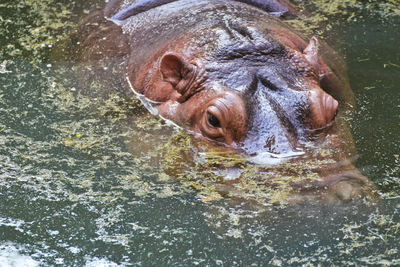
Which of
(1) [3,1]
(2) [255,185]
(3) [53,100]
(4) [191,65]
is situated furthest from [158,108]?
(1) [3,1]

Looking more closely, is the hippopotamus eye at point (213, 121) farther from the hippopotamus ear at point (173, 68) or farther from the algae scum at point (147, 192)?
the hippopotamus ear at point (173, 68)

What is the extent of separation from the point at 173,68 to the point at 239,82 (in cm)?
67

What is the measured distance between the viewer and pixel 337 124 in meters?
4.84

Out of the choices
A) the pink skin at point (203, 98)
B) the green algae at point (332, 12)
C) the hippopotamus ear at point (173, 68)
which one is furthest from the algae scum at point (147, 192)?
the green algae at point (332, 12)

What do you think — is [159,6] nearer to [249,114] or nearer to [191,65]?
[191,65]

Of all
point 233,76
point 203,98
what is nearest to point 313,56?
point 233,76

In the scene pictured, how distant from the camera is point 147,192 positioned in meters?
4.21

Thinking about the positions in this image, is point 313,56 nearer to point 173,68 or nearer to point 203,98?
point 203,98

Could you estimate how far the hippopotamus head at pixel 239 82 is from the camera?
4.37 m

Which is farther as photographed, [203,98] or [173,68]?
[173,68]

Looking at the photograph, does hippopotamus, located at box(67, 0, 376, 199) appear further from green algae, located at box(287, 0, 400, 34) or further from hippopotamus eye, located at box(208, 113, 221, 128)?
green algae, located at box(287, 0, 400, 34)

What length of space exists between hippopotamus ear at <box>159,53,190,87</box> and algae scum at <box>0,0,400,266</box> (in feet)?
1.26

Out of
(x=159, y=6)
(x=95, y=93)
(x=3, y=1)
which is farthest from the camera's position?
(x=3, y=1)

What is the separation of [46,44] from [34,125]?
71.8 inches
